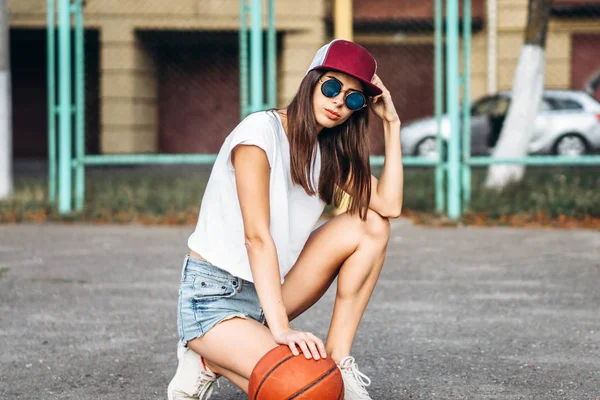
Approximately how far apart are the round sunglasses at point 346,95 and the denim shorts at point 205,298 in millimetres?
690

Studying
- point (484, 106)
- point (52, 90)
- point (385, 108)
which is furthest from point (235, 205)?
point (484, 106)

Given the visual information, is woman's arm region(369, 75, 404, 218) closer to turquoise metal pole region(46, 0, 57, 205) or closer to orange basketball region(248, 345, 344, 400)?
orange basketball region(248, 345, 344, 400)

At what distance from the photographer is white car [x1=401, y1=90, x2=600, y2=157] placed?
1664 cm

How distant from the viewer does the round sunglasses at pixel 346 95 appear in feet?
11.4

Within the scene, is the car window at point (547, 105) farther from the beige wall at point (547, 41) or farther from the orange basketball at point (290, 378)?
the orange basketball at point (290, 378)

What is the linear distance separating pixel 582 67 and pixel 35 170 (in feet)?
35.6

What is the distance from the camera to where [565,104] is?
17.5m

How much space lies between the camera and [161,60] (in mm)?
20531

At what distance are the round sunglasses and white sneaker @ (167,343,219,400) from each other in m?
0.99

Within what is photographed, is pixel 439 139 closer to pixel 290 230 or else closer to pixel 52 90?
pixel 52 90

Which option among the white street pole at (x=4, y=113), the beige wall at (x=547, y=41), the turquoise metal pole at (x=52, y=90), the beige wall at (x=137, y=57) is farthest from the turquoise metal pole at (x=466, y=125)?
the beige wall at (x=547, y=41)

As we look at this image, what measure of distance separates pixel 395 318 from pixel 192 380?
209 centimetres

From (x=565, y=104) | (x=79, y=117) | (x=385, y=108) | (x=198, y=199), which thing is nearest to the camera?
(x=385, y=108)

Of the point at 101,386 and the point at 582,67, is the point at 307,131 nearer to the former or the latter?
the point at 101,386
